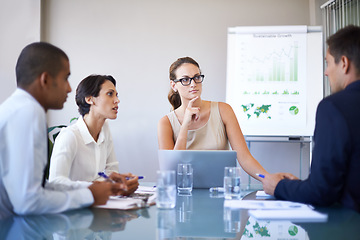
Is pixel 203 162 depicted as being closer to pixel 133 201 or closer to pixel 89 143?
pixel 133 201

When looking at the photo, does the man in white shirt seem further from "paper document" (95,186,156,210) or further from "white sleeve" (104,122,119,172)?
"white sleeve" (104,122,119,172)

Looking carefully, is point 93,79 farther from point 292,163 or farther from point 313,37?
point 292,163

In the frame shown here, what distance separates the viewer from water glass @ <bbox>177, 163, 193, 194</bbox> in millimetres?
1817

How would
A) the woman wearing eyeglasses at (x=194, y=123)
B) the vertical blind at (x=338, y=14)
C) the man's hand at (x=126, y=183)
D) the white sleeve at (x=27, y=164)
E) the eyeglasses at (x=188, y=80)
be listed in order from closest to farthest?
1. the white sleeve at (x=27, y=164)
2. the man's hand at (x=126, y=183)
3. the woman wearing eyeglasses at (x=194, y=123)
4. the eyeglasses at (x=188, y=80)
5. the vertical blind at (x=338, y=14)

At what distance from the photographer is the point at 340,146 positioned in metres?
1.34

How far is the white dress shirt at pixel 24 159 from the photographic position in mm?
Result: 1174

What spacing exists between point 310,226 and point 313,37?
3442mm

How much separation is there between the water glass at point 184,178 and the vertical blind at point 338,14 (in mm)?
2892

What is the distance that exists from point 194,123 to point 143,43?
2353 millimetres

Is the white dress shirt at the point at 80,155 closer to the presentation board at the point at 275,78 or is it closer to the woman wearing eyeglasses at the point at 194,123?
the woman wearing eyeglasses at the point at 194,123

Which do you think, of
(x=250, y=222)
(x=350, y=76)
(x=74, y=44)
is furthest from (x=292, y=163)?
(x=250, y=222)

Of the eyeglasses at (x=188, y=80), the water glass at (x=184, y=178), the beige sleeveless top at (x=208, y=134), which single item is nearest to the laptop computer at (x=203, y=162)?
the water glass at (x=184, y=178)

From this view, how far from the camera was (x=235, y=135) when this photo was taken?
2619mm

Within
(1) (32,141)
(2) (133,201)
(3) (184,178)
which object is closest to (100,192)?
(2) (133,201)
